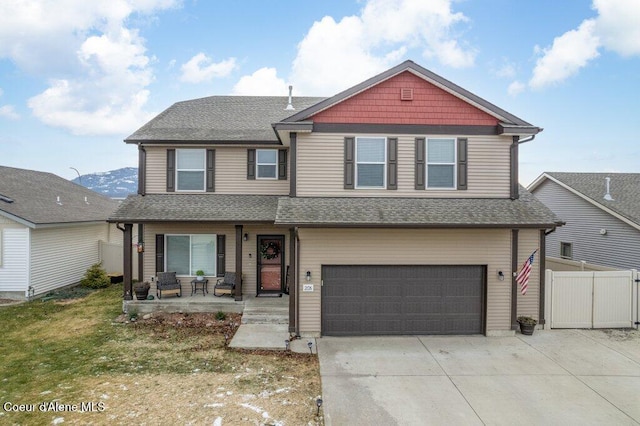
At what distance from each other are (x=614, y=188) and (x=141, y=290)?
1955cm

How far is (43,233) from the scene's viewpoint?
1300cm

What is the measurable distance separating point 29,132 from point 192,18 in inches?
822

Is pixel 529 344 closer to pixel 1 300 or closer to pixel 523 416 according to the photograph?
pixel 523 416

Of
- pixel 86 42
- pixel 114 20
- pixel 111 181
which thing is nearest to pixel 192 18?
pixel 114 20

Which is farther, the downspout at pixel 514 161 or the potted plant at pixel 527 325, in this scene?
the downspout at pixel 514 161

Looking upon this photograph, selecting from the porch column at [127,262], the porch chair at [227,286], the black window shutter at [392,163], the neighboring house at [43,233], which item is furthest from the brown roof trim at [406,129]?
the neighboring house at [43,233]

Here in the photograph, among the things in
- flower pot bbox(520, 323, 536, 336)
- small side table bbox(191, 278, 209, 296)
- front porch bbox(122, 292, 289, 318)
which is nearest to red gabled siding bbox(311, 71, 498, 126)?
flower pot bbox(520, 323, 536, 336)

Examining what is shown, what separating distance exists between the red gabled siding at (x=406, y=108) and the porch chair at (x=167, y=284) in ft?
24.6

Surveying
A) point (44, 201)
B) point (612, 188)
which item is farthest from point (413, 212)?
point (44, 201)

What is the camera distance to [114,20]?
13.7 m

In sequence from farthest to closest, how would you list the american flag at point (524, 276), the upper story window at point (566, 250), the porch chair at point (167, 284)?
the upper story window at point (566, 250), the porch chair at point (167, 284), the american flag at point (524, 276)

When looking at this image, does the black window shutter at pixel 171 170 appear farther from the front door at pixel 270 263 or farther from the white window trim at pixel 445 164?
the white window trim at pixel 445 164

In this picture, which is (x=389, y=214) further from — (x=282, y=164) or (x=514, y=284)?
(x=282, y=164)

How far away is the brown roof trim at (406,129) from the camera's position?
9227mm
